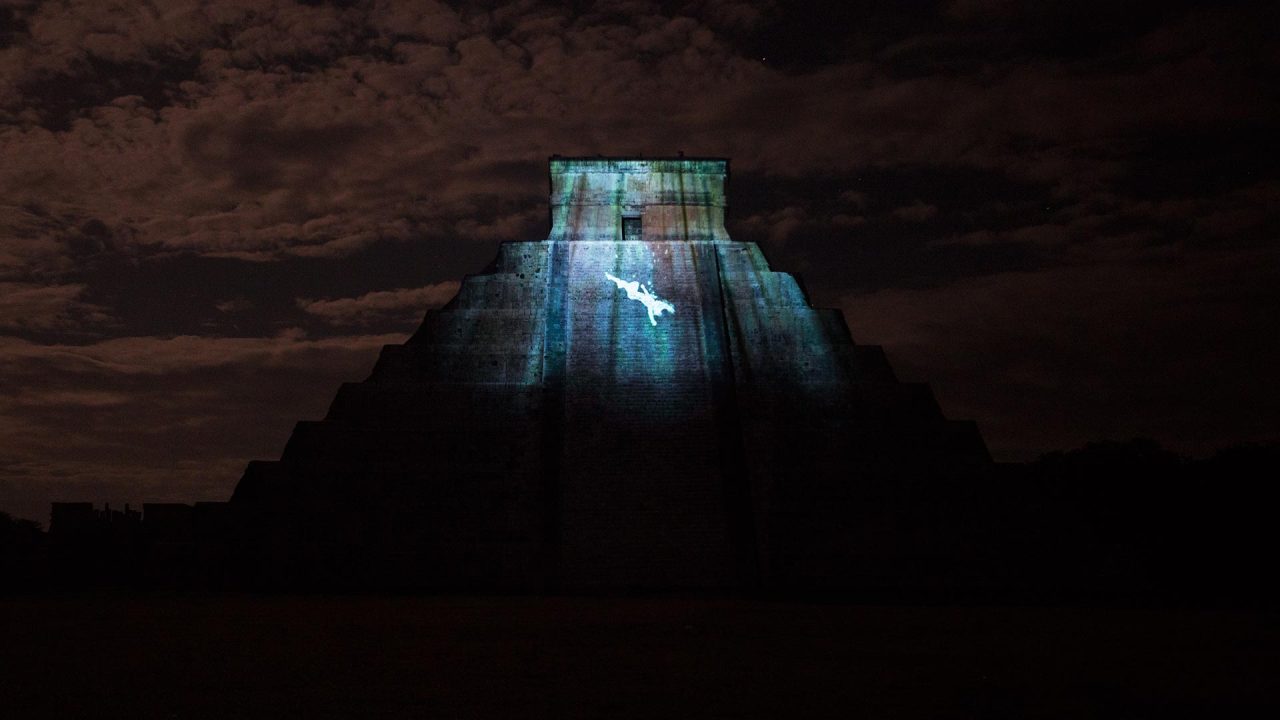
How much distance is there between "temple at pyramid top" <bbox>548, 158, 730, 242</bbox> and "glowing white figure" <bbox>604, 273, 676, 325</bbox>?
3414 mm

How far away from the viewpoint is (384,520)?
16359mm

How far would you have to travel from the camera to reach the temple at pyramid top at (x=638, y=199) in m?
25.9

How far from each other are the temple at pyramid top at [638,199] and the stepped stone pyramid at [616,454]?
3.43 m

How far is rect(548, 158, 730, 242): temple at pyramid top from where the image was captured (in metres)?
25.9

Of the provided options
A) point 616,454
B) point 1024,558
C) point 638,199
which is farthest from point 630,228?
point 1024,558

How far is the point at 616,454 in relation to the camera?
1783 centimetres

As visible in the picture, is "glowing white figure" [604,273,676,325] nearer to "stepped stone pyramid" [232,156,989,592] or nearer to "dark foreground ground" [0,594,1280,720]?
"stepped stone pyramid" [232,156,989,592]

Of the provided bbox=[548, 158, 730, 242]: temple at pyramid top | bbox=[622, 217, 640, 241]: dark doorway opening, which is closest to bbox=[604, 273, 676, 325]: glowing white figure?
bbox=[548, 158, 730, 242]: temple at pyramid top

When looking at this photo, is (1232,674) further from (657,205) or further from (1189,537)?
(657,205)

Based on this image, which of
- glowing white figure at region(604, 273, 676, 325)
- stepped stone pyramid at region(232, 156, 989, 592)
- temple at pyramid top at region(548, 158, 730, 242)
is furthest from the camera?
temple at pyramid top at region(548, 158, 730, 242)

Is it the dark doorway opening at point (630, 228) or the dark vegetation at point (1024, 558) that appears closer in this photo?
the dark vegetation at point (1024, 558)

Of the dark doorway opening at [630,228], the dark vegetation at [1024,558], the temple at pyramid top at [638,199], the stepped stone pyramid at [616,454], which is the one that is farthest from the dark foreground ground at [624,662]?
the dark doorway opening at [630,228]

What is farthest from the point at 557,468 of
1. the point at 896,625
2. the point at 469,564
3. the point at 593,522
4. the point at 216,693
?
the point at 216,693

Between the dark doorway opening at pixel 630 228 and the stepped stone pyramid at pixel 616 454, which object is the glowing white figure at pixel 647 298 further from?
the dark doorway opening at pixel 630 228
